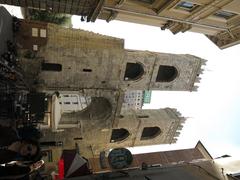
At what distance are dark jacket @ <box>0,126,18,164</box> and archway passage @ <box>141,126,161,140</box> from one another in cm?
2380

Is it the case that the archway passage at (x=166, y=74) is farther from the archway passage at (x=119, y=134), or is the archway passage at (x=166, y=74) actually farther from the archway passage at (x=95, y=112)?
the archway passage at (x=119, y=134)

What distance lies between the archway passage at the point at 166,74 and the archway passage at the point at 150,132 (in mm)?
5796

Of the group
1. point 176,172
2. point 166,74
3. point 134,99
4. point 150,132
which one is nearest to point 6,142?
point 176,172

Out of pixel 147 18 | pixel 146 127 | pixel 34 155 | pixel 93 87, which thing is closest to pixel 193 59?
pixel 146 127

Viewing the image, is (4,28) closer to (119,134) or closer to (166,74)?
(166,74)

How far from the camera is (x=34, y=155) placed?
925 cm

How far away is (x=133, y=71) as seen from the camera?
2844cm

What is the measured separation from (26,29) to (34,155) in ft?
48.0

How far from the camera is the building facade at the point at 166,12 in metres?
16.9

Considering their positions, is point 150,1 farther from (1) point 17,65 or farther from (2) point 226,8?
(1) point 17,65

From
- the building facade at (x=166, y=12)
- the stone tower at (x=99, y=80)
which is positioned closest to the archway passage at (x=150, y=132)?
the stone tower at (x=99, y=80)

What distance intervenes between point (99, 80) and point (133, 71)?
405 cm

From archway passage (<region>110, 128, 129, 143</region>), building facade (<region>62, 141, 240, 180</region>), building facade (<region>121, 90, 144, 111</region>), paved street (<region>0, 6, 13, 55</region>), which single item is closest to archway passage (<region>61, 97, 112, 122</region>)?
archway passage (<region>110, 128, 129, 143</region>)

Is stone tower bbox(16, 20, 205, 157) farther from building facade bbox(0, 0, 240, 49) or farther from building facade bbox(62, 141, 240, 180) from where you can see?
building facade bbox(62, 141, 240, 180)
